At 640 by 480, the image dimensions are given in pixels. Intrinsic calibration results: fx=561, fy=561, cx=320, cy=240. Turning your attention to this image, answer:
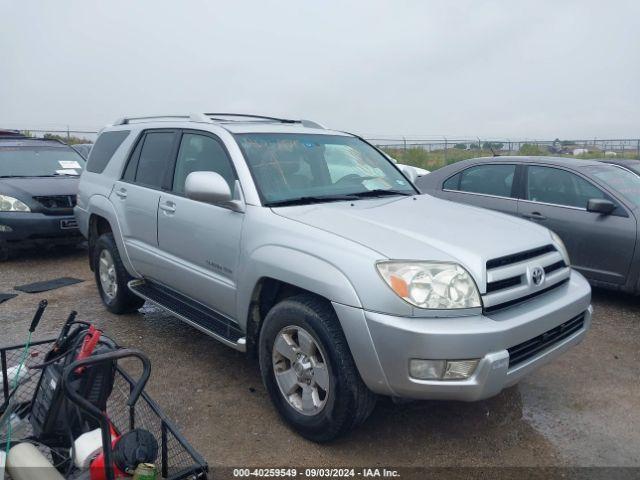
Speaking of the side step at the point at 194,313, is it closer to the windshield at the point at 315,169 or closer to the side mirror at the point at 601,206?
the windshield at the point at 315,169

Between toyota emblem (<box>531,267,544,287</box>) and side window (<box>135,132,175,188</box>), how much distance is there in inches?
110

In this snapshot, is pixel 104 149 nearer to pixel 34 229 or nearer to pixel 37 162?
pixel 34 229

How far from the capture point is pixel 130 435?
2201 millimetres

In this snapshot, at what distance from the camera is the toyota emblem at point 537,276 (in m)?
2.99

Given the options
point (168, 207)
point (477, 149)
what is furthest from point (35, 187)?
point (477, 149)

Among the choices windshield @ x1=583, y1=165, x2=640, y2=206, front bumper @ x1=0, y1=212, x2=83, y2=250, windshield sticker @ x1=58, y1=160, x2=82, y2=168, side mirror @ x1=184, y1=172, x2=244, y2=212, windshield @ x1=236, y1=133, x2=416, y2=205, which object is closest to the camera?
side mirror @ x1=184, y1=172, x2=244, y2=212

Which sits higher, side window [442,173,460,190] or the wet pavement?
side window [442,173,460,190]

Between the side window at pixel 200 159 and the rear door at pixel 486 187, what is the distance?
344 centimetres

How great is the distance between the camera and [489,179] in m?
6.41

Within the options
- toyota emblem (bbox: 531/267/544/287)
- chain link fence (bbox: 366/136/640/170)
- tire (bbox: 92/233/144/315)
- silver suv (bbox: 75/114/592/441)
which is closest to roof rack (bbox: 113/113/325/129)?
silver suv (bbox: 75/114/592/441)

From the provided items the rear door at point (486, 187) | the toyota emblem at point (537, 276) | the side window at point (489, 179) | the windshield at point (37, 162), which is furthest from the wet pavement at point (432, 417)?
the windshield at point (37, 162)

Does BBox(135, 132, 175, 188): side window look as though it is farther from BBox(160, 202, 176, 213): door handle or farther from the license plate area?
the license plate area

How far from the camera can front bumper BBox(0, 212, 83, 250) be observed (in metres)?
7.08

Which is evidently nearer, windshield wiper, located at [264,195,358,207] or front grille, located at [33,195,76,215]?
windshield wiper, located at [264,195,358,207]
